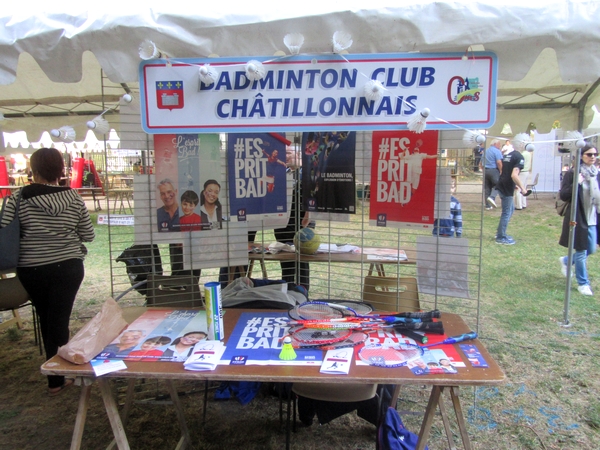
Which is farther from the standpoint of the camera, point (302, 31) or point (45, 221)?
point (45, 221)

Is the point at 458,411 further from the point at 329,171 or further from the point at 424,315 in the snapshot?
the point at 329,171

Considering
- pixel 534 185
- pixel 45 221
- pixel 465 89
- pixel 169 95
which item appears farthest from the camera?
pixel 534 185

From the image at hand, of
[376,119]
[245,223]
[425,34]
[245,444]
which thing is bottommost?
[245,444]

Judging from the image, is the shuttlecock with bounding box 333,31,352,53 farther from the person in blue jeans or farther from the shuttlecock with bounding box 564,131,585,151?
the person in blue jeans

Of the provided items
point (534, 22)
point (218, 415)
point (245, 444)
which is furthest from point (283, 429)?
point (534, 22)

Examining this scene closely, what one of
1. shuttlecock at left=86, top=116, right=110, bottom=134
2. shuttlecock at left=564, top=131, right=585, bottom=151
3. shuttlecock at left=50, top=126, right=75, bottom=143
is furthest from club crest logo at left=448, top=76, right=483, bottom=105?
shuttlecock at left=50, top=126, right=75, bottom=143

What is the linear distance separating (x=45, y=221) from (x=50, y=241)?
0.42 feet

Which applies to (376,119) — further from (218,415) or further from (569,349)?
(569,349)

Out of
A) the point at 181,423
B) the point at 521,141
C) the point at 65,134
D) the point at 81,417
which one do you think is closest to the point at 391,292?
the point at 521,141

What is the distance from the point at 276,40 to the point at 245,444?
209cm

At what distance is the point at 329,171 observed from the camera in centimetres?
238

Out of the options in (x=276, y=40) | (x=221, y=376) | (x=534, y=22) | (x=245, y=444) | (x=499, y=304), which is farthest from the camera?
(x=499, y=304)

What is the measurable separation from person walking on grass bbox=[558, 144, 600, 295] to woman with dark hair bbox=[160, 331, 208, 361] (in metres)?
3.87

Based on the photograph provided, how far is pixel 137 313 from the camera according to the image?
2.10m
